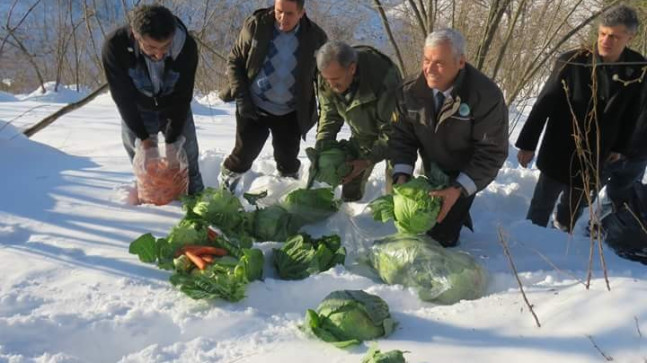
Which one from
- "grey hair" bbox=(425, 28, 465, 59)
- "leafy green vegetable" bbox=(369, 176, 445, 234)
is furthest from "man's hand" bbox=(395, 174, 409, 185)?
"grey hair" bbox=(425, 28, 465, 59)

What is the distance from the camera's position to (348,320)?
241 centimetres

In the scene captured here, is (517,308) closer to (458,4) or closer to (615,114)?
(615,114)

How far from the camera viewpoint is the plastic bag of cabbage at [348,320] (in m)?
2.40

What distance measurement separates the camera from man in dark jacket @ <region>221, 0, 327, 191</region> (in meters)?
3.80

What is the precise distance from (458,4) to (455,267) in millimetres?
4274

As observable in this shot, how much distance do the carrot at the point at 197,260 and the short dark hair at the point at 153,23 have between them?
125 cm

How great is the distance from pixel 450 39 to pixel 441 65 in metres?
0.14

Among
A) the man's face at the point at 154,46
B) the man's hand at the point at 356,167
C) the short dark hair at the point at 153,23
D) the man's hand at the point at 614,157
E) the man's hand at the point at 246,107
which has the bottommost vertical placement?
the man's hand at the point at 356,167

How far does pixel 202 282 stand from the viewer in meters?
2.72

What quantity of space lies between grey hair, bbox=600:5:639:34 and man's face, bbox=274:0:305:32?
183cm

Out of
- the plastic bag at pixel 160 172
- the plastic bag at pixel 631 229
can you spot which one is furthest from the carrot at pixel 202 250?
the plastic bag at pixel 631 229

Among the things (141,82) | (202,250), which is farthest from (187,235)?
(141,82)

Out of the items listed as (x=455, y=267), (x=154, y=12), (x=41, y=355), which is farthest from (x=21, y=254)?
(x=455, y=267)

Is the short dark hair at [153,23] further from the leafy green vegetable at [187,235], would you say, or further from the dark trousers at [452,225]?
the dark trousers at [452,225]
